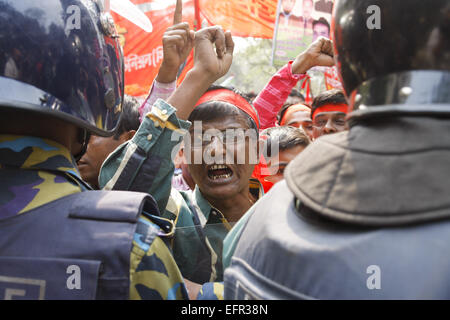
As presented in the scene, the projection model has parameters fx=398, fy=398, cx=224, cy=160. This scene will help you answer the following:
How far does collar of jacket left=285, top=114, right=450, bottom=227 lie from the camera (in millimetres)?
756

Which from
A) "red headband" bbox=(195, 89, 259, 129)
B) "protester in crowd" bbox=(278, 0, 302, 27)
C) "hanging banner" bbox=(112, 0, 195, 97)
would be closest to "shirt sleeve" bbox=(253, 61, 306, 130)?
"red headband" bbox=(195, 89, 259, 129)

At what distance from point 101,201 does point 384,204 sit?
0.85 m

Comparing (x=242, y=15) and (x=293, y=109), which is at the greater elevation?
(x=242, y=15)

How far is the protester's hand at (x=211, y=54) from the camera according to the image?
6.25ft

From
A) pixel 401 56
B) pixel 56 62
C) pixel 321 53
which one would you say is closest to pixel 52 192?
pixel 56 62

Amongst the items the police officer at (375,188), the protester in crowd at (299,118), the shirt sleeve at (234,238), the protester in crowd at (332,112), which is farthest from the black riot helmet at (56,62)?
the protester in crowd at (299,118)

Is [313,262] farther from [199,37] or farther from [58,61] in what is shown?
[199,37]

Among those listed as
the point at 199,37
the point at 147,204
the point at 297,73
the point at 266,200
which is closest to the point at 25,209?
the point at 147,204

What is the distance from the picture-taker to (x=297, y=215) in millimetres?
969

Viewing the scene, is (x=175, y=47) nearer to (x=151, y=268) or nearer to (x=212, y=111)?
(x=212, y=111)

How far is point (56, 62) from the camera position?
145 centimetres

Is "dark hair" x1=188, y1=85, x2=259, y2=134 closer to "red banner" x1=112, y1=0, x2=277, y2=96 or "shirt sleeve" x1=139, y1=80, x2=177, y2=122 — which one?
"shirt sleeve" x1=139, y1=80, x2=177, y2=122

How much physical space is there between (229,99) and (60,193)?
5.10 ft

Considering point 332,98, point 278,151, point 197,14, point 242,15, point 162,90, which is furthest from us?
point 242,15
